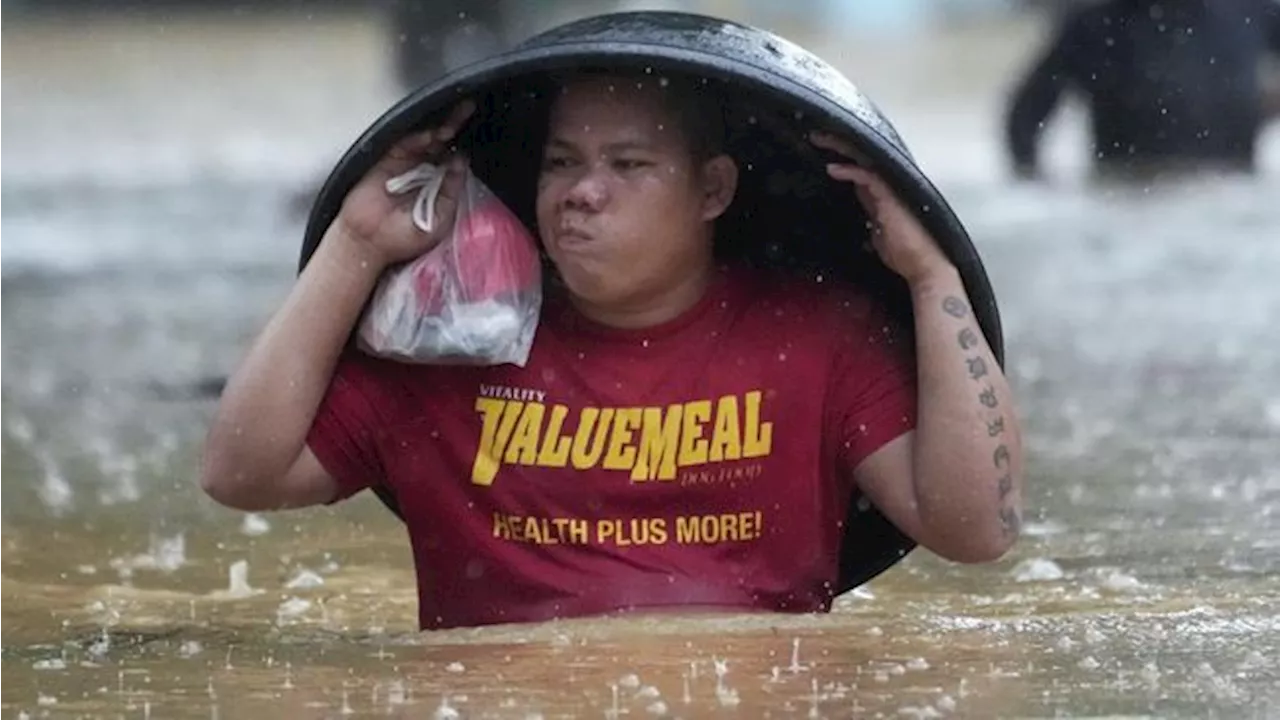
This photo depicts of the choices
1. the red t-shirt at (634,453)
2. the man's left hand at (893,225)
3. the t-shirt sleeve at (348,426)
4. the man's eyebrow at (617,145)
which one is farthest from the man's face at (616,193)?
the t-shirt sleeve at (348,426)

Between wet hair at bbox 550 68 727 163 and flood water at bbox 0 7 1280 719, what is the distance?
78 centimetres

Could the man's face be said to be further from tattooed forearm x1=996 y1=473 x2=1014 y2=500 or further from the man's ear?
tattooed forearm x1=996 y1=473 x2=1014 y2=500

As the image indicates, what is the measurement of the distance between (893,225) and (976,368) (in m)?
0.25

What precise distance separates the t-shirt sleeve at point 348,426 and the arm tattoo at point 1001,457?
3.13 feet

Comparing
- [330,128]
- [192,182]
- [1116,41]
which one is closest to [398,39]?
[330,128]

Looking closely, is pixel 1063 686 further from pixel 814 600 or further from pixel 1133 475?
pixel 1133 475

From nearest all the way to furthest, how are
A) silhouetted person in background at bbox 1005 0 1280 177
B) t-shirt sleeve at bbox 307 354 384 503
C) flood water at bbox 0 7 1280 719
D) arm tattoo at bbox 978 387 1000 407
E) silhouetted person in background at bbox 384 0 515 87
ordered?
1. flood water at bbox 0 7 1280 719
2. arm tattoo at bbox 978 387 1000 407
3. t-shirt sleeve at bbox 307 354 384 503
4. silhouetted person in background at bbox 1005 0 1280 177
5. silhouetted person in background at bbox 384 0 515 87

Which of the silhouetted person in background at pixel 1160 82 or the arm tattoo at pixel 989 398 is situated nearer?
the arm tattoo at pixel 989 398

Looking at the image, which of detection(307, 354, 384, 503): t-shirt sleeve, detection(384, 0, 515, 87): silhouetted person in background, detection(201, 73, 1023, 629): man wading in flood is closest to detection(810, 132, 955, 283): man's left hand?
detection(201, 73, 1023, 629): man wading in flood

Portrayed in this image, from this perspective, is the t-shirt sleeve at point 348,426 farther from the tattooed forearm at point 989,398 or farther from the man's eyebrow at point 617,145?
the tattooed forearm at point 989,398

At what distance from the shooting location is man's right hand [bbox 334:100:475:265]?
4266mm

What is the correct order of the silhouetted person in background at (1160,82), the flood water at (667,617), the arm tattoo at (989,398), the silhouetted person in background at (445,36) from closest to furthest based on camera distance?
the flood water at (667,617), the arm tattoo at (989,398), the silhouetted person in background at (1160,82), the silhouetted person in background at (445,36)

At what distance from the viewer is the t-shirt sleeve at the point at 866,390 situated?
4.29m

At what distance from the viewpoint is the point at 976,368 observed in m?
4.20
